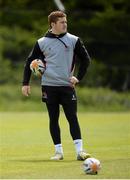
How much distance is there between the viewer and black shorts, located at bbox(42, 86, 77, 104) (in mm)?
11688

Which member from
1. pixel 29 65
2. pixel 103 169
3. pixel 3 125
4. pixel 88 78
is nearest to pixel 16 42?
pixel 88 78

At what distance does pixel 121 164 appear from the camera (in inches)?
419

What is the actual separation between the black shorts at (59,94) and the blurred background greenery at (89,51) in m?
16.3

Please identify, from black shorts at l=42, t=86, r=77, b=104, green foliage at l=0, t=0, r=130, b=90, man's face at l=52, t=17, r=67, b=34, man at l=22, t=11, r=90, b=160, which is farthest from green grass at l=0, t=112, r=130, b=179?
green foliage at l=0, t=0, r=130, b=90

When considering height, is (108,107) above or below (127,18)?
below

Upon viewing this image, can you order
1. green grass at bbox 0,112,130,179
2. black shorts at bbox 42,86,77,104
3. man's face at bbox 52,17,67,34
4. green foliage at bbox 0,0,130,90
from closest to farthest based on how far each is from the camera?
green grass at bbox 0,112,130,179
man's face at bbox 52,17,67,34
black shorts at bbox 42,86,77,104
green foliage at bbox 0,0,130,90

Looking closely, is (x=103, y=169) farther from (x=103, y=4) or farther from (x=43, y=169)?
(x=103, y=4)

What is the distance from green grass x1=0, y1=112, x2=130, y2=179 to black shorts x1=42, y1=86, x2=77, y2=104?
2.77ft

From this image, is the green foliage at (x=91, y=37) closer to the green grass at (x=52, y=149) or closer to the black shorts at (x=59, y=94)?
the green grass at (x=52, y=149)

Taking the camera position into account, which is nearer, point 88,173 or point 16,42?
point 88,173

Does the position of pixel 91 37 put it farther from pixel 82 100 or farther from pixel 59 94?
pixel 59 94

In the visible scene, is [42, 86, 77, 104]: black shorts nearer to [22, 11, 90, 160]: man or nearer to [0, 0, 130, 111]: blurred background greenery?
[22, 11, 90, 160]: man

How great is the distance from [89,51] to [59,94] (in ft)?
67.3

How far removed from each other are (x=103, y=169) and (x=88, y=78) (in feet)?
69.1
